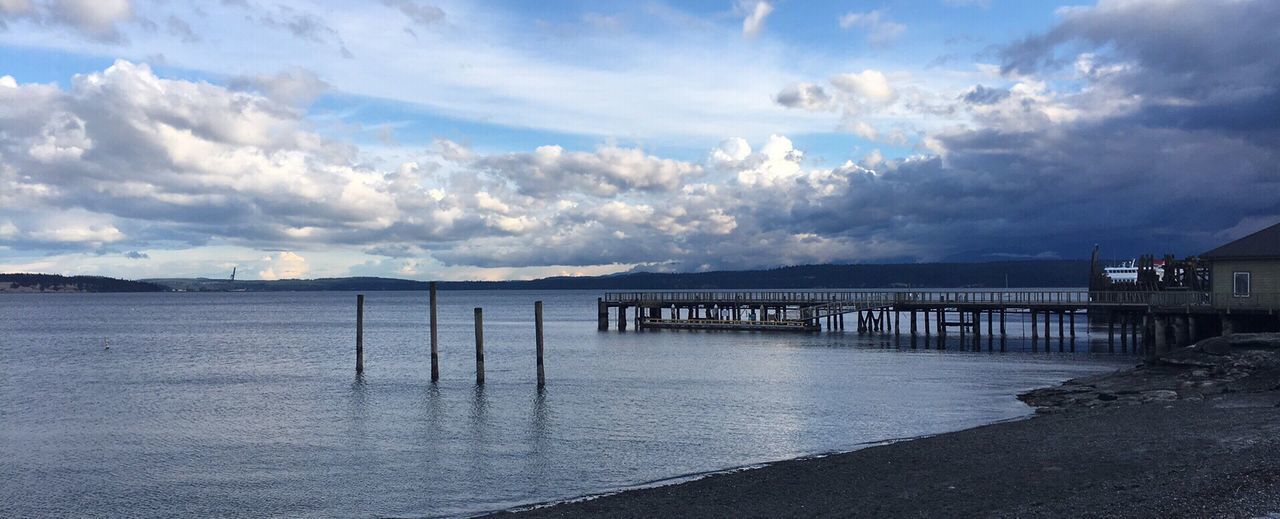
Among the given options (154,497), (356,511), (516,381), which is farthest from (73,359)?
(356,511)

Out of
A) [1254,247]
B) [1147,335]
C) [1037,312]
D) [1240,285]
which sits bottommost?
[1147,335]

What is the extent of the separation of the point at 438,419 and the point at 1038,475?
66.9ft

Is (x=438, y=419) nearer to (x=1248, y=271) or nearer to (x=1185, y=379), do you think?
(x=1185, y=379)

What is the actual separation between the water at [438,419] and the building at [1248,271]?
612cm

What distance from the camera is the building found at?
154 feet

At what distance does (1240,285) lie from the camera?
48.4 metres

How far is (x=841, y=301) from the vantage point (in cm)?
8106

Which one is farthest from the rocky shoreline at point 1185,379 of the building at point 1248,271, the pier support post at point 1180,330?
the pier support post at point 1180,330

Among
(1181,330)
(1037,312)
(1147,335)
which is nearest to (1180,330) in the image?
(1181,330)

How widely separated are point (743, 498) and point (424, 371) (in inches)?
1369

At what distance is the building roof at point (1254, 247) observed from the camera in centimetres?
4716

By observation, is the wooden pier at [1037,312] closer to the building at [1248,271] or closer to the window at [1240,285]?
the building at [1248,271]

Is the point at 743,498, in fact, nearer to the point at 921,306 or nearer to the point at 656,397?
the point at 656,397

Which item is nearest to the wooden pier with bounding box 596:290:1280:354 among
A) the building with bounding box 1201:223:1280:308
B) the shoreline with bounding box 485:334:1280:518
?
the building with bounding box 1201:223:1280:308
